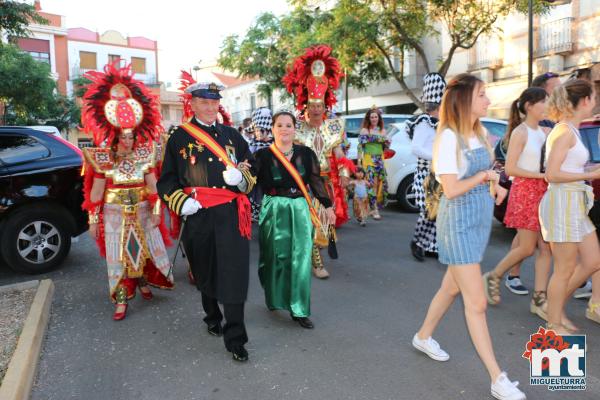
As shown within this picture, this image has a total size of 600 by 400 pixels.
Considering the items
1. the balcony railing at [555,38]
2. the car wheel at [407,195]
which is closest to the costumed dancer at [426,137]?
the car wheel at [407,195]

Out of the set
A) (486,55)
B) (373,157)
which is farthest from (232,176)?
(486,55)

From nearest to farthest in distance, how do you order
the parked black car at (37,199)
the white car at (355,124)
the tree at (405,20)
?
the parked black car at (37,199) → the white car at (355,124) → the tree at (405,20)

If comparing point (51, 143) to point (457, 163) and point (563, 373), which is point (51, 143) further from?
point (563, 373)

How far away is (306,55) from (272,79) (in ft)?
59.7

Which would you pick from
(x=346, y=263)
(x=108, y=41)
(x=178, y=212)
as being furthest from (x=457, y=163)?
(x=108, y=41)

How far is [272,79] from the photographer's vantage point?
23844 mm

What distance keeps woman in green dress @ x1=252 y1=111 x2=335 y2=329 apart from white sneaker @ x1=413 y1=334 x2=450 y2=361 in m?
1.00

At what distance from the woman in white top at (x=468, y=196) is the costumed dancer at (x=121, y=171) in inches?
111

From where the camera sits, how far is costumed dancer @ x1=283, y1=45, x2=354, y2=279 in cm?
603

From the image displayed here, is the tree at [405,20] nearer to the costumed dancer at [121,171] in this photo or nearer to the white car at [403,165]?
the white car at [403,165]

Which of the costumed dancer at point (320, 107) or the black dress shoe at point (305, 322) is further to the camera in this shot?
the costumed dancer at point (320, 107)

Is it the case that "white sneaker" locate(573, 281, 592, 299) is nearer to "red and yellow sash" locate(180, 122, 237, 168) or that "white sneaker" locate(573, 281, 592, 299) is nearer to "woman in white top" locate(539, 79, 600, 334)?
"woman in white top" locate(539, 79, 600, 334)

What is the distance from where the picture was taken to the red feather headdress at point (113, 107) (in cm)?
457

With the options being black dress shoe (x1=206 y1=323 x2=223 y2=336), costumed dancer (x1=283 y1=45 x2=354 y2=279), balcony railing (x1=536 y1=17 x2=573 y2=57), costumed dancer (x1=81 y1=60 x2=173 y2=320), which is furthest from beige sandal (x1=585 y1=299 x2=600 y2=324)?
balcony railing (x1=536 y1=17 x2=573 y2=57)
